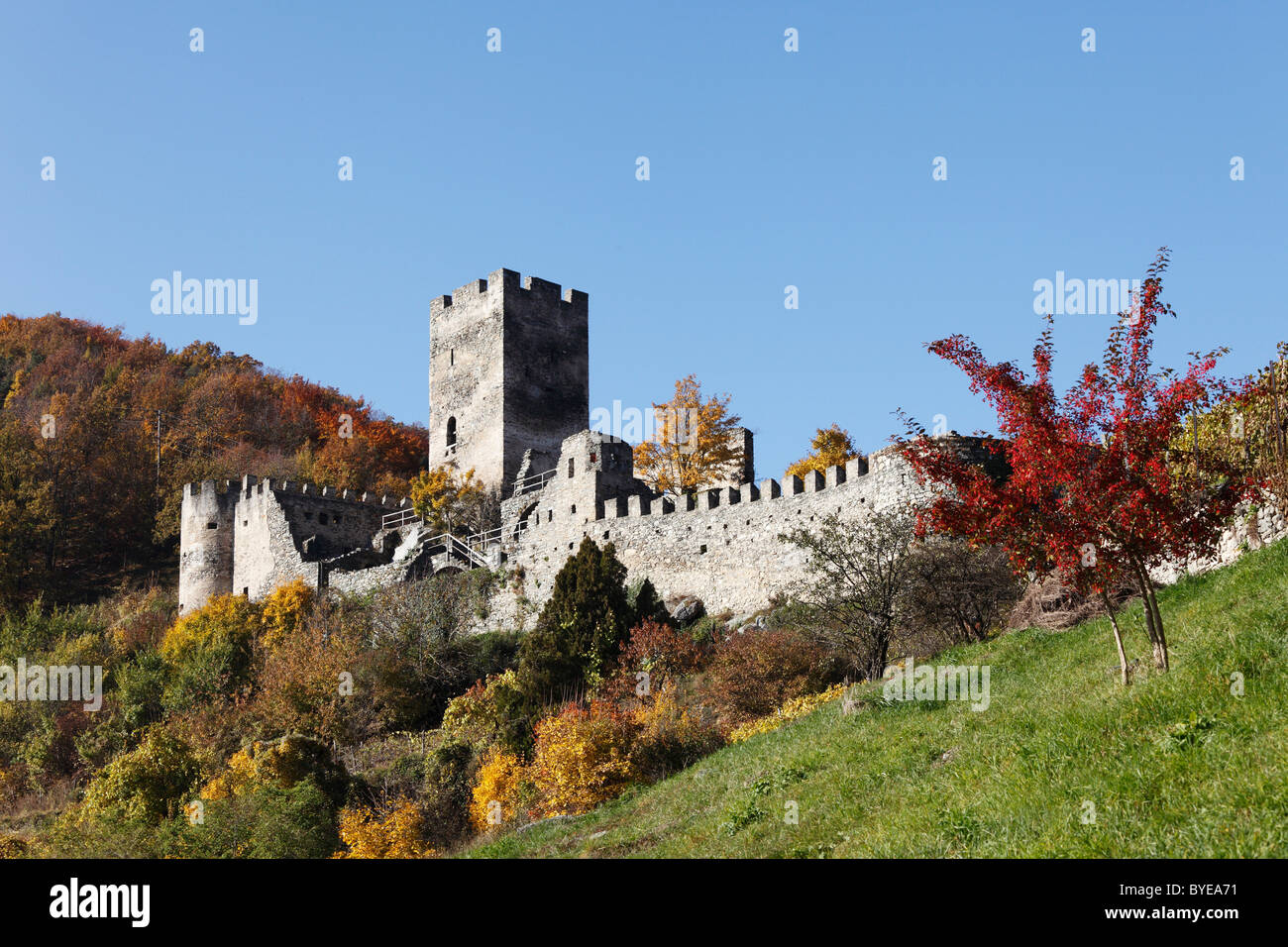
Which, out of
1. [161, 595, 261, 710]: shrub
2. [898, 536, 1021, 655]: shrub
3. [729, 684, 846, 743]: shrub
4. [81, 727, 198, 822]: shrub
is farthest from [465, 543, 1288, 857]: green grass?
[161, 595, 261, 710]: shrub

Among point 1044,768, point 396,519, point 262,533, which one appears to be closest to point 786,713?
point 1044,768

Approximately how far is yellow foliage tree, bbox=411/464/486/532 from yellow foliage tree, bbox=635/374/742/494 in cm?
641

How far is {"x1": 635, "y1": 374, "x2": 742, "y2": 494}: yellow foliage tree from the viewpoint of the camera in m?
49.1

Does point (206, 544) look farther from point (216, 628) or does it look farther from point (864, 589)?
point (864, 589)

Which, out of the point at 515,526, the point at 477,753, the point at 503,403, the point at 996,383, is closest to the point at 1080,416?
the point at 996,383

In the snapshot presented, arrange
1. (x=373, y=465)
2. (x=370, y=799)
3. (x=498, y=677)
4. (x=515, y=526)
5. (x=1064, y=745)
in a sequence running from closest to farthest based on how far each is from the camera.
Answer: (x=1064, y=745)
(x=370, y=799)
(x=498, y=677)
(x=515, y=526)
(x=373, y=465)

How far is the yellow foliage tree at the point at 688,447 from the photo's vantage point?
4906 cm

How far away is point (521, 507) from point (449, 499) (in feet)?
17.9

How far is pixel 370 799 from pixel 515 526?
15190mm

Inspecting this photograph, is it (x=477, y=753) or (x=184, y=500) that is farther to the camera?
(x=184, y=500)

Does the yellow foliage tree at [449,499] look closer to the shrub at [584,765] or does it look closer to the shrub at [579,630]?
the shrub at [579,630]

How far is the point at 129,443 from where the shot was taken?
6506 centimetres

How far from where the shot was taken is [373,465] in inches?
2591

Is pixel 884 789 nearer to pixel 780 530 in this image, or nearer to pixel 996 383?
pixel 996 383
